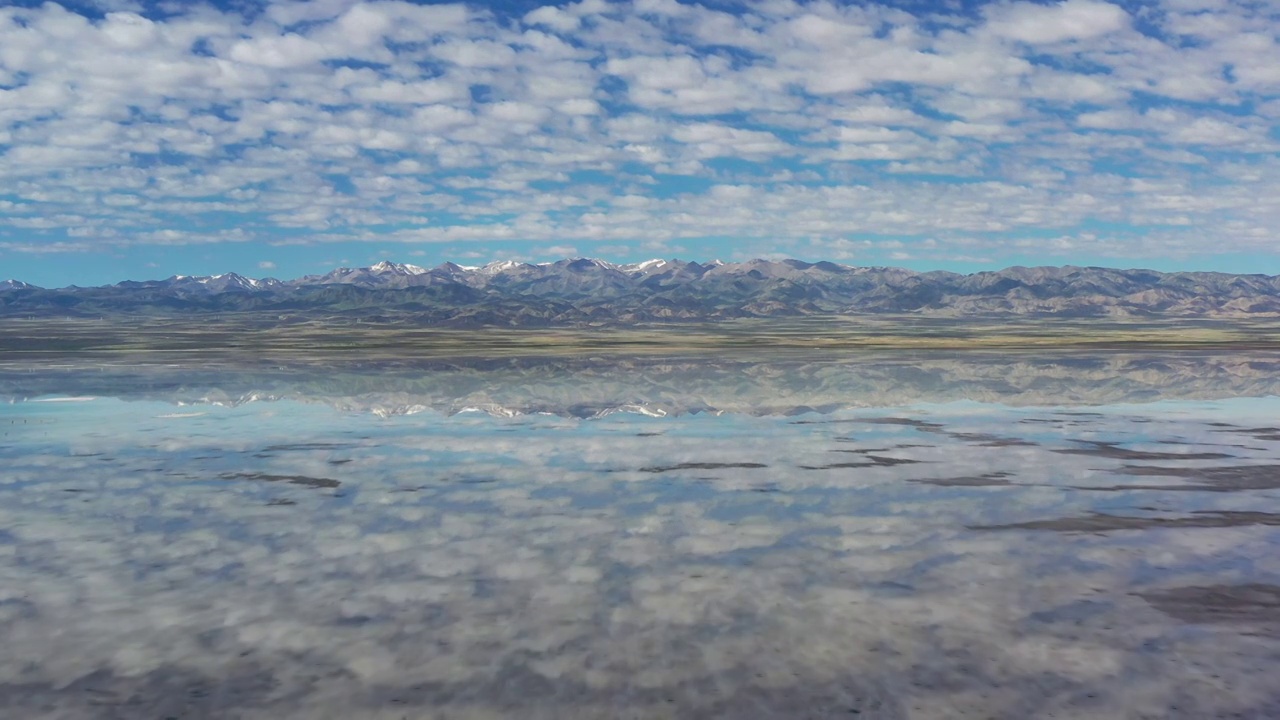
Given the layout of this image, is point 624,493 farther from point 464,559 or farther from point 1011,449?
point 1011,449

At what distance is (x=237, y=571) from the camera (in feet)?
39.8

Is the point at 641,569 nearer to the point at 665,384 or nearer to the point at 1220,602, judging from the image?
the point at 1220,602

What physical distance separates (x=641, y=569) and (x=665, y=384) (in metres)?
30.0

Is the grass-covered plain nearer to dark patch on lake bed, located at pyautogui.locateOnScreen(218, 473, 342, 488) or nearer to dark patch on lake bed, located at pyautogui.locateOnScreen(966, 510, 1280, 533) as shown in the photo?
dark patch on lake bed, located at pyautogui.locateOnScreen(218, 473, 342, 488)

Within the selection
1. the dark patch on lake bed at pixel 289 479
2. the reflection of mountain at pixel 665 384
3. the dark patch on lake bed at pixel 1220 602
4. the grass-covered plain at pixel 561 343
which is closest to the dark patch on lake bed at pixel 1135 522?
the dark patch on lake bed at pixel 1220 602

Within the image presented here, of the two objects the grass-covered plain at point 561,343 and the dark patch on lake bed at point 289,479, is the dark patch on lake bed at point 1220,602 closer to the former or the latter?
the dark patch on lake bed at point 289,479

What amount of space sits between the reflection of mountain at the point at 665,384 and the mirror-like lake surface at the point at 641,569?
598 centimetres

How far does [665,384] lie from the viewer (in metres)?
42.1

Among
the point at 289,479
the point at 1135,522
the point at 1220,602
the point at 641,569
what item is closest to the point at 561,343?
the point at 289,479

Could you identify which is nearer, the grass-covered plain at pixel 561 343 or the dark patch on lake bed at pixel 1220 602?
the dark patch on lake bed at pixel 1220 602

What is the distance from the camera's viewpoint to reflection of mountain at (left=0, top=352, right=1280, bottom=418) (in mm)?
33812

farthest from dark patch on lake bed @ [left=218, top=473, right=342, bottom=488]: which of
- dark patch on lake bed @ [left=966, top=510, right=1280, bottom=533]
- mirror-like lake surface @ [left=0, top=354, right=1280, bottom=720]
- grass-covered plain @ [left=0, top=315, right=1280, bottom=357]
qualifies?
grass-covered plain @ [left=0, top=315, right=1280, bottom=357]

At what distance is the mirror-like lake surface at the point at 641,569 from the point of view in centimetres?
839

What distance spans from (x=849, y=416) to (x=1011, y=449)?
24.4 ft
